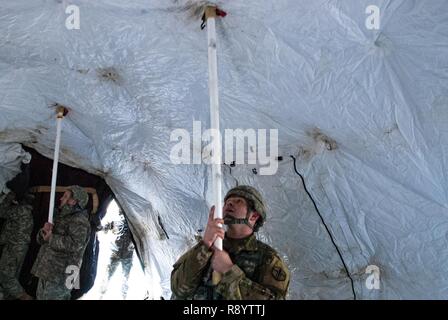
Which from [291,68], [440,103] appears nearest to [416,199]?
[440,103]

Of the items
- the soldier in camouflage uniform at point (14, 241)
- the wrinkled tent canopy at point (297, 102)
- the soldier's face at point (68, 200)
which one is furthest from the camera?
the soldier in camouflage uniform at point (14, 241)

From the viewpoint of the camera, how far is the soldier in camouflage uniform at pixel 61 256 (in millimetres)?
3574

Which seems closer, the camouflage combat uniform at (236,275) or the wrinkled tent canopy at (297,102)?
the camouflage combat uniform at (236,275)

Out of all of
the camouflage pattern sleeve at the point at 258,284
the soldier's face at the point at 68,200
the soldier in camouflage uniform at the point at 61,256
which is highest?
the soldier's face at the point at 68,200

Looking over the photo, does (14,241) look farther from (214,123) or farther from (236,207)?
(214,123)

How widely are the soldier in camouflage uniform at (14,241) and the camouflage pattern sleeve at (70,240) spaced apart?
2.08 ft

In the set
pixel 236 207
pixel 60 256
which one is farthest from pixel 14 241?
pixel 236 207

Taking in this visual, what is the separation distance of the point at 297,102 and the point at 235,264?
1170 mm

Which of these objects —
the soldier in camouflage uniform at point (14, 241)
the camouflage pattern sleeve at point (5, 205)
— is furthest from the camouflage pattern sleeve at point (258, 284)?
the camouflage pattern sleeve at point (5, 205)

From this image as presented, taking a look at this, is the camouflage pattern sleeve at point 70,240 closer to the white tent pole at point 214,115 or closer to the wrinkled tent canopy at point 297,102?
the wrinkled tent canopy at point 297,102

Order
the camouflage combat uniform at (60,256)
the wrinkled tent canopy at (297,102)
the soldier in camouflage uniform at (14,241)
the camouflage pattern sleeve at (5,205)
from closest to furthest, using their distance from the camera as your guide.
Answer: the wrinkled tent canopy at (297,102) → the camouflage combat uniform at (60,256) → the soldier in camouflage uniform at (14,241) → the camouflage pattern sleeve at (5,205)

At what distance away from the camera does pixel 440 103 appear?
2.38m

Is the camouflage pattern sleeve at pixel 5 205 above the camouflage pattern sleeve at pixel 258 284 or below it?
above

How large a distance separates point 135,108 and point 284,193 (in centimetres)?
127
